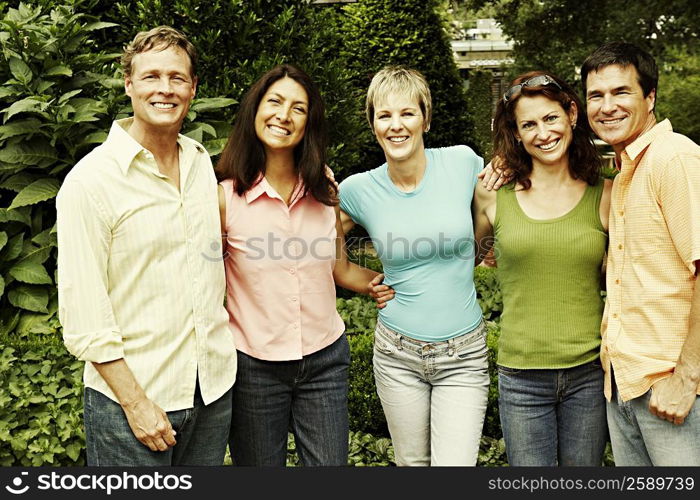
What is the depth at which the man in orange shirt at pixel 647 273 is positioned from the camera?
2.19m

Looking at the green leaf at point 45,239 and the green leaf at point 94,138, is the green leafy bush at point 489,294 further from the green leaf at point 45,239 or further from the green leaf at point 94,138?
the green leaf at point 45,239

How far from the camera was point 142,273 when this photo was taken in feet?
7.07

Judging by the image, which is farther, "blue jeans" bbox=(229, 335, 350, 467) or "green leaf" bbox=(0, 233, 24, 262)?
"green leaf" bbox=(0, 233, 24, 262)

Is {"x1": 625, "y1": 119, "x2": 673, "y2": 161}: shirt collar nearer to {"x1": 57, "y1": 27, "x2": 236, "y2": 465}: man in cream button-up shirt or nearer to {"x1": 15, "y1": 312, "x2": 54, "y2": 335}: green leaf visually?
{"x1": 57, "y1": 27, "x2": 236, "y2": 465}: man in cream button-up shirt

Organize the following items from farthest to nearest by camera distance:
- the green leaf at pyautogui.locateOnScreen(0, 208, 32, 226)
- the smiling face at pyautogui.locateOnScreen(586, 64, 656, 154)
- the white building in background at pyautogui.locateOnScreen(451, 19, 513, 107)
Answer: the white building in background at pyautogui.locateOnScreen(451, 19, 513, 107) < the green leaf at pyautogui.locateOnScreen(0, 208, 32, 226) < the smiling face at pyautogui.locateOnScreen(586, 64, 656, 154)

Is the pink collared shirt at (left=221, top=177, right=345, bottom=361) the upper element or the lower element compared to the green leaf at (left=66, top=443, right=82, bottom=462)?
upper

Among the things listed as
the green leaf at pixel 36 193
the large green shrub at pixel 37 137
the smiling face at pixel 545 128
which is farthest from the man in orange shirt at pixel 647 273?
the green leaf at pixel 36 193

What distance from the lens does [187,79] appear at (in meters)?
2.32

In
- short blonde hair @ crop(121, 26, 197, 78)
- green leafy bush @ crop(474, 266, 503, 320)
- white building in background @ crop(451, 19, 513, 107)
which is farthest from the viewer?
white building in background @ crop(451, 19, 513, 107)

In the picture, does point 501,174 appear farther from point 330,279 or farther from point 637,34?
point 637,34

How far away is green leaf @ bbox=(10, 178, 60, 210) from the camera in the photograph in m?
3.92

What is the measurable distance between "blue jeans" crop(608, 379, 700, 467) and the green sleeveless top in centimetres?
21

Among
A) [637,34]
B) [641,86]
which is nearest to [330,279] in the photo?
[641,86]

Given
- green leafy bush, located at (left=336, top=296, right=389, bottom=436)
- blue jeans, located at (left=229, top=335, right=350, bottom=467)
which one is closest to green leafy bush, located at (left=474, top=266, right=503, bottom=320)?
green leafy bush, located at (left=336, top=296, right=389, bottom=436)
